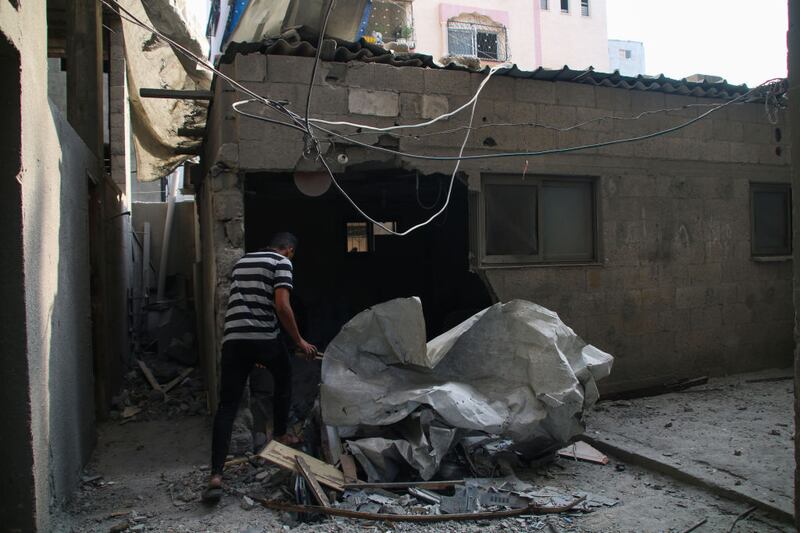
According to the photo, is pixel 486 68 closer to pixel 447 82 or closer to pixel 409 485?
pixel 447 82

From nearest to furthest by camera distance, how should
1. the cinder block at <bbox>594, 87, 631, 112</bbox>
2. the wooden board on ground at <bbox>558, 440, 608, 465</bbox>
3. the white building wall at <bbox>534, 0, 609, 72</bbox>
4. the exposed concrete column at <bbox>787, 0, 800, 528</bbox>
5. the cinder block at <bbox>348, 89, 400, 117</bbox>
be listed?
1. the exposed concrete column at <bbox>787, 0, 800, 528</bbox>
2. the wooden board on ground at <bbox>558, 440, 608, 465</bbox>
3. the cinder block at <bbox>348, 89, 400, 117</bbox>
4. the cinder block at <bbox>594, 87, 631, 112</bbox>
5. the white building wall at <bbox>534, 0, 609, 72</bbox>

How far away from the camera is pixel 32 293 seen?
3244 mm

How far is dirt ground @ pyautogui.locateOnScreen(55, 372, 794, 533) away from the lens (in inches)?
151

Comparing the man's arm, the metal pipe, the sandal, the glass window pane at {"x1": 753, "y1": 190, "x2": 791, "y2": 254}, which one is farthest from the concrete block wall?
the metal pipe

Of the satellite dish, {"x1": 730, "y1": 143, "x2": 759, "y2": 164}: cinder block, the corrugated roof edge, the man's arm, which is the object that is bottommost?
the man's arm

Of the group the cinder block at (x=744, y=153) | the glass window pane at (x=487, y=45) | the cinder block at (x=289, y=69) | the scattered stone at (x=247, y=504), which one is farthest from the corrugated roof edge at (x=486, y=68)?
the glass window pane at (x=487, y=45)

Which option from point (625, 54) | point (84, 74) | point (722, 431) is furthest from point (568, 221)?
point (625, 54)

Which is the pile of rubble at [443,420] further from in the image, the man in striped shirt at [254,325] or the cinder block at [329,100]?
the cinder block at [329,100]

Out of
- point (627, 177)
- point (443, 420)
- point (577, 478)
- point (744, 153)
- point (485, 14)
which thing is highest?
point (485, 14)

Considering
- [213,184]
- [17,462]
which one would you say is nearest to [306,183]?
[213,184]

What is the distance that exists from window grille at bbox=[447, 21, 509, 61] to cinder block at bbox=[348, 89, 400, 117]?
730 inches

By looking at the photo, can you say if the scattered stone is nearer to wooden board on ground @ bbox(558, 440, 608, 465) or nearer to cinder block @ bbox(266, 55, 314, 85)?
wooden board on ground @ bbox(558, 440, 608, 465)

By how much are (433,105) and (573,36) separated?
2234 cm

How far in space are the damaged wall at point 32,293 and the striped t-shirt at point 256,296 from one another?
43.8 inches
